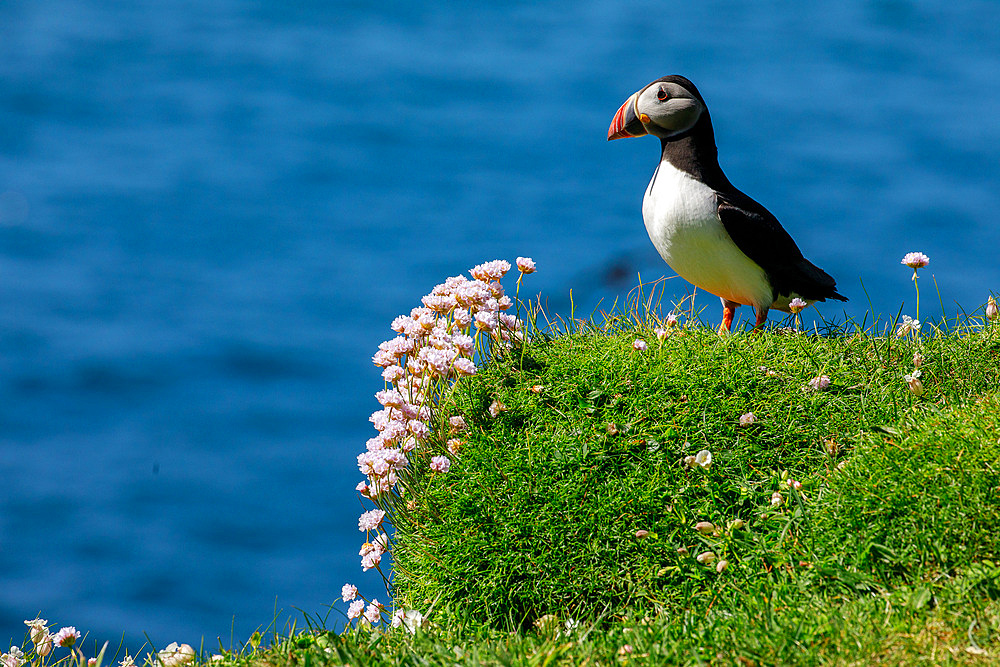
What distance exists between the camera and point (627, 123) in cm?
564

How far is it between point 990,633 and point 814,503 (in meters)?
0.95

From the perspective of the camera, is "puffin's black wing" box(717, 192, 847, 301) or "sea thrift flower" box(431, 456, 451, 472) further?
"puffin's black wing" box(717, 192, 847, 301)

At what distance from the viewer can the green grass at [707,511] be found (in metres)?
3.39

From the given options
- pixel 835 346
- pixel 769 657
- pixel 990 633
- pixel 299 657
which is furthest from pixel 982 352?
Answer: pixel 299 657

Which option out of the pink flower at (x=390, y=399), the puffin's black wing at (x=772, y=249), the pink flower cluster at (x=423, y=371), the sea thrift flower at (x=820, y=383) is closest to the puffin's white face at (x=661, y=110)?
the puffin's black wing at (x=772, y=249)

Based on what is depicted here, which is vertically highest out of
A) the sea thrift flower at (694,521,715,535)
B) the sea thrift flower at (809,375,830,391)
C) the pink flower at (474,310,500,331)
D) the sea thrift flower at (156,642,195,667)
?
the pink flower at (474,310,500,331)

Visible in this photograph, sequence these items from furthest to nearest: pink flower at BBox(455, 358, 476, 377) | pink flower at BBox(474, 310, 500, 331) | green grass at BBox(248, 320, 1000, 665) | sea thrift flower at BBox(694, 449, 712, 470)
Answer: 1. pink flower at BBox(474, 310, 500, 331)
2. pink flower at BBox(455, 358, 476, 377)
3. sea thrift flower at BBox(694, 449, 712, 470)
4. green grass at BBox(248, 320, 1000, 665)

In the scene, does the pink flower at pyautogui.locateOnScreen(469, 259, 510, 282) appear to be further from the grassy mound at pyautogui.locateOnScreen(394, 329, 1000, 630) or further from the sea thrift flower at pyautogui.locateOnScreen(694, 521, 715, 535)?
the sea thrift flower at pyautogui.locateOnScreen(694, 521, 715, 535)

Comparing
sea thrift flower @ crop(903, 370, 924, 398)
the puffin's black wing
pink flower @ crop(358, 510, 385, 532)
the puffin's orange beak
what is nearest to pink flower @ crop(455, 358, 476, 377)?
pink flower @ crop(358, 510, 385, 532)

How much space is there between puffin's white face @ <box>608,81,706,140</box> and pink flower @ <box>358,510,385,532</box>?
9.18 feet

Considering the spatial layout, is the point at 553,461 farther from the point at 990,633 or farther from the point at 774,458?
the point at 990,633

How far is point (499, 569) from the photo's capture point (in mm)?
4242

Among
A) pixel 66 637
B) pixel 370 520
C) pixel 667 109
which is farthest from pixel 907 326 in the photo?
pixel 66 637

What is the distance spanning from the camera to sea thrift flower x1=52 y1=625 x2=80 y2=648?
4.34m
